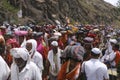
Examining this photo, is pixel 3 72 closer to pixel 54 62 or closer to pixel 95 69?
pixel 95 69

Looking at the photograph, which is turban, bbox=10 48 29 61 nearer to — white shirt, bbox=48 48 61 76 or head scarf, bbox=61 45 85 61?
head scarf, bbox=61 45 85 61

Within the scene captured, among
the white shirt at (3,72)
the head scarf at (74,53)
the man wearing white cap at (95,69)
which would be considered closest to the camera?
the white shirt at (3,72)

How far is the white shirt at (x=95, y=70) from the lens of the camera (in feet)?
27.0

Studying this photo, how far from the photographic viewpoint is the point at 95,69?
8.25 meters

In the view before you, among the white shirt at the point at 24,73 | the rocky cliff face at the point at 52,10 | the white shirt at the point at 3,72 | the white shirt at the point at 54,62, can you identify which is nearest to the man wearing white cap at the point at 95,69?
the white shirt at the point at 24,73

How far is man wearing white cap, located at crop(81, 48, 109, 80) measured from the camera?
8.22 metres

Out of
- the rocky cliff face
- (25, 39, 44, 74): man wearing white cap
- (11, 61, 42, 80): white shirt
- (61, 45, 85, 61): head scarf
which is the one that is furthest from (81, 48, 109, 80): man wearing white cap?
the rocky cliff face

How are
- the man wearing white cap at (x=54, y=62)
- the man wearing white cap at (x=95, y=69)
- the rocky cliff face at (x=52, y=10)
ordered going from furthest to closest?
1. the rocky cliff face at (x=52, y=10)
2. the man wearing white cap at (x=54, y=62)
3. the man wearing white cap at (x=95, y=69)

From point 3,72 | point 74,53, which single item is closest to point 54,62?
point 74,53

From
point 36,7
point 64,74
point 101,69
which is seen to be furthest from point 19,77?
point 36,7

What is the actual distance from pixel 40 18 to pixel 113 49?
3674 centimetres

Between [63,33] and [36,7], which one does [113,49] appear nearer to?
[63,33]

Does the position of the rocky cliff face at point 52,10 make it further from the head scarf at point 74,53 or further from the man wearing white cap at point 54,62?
the head scarf at point 74,53

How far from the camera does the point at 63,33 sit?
16.4 metres
